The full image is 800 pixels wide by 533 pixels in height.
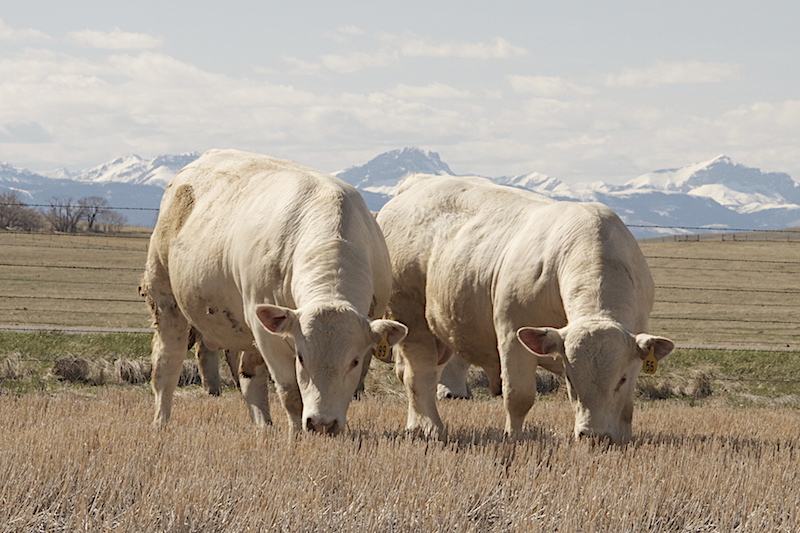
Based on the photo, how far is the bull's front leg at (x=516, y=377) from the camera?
8.57m

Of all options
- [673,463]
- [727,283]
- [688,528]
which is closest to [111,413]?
[673,463]

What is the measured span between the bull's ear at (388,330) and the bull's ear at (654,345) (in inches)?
72.1


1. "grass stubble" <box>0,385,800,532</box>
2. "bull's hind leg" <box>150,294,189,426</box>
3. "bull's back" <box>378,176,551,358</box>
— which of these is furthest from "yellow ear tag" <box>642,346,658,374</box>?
"bull's hind leg" <box>150,294,189,426</box>

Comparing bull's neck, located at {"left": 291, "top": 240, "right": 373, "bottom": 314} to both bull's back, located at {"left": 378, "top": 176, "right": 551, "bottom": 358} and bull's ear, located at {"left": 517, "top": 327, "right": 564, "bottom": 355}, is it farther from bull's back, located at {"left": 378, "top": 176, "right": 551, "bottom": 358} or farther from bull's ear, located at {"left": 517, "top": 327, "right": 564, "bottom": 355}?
bull's back, located at {"left": 378, "top": 176, "right": 551, "bottom": 358}

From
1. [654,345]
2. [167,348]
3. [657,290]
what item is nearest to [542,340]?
[654,345]

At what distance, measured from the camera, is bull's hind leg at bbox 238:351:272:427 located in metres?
9.90

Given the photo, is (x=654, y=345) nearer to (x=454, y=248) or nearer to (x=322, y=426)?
(x=322, y=426)

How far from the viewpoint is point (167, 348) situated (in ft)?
34.2

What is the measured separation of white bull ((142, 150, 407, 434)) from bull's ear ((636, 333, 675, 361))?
1832 mm

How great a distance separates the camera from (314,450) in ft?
21.9

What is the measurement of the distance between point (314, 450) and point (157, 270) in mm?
4297

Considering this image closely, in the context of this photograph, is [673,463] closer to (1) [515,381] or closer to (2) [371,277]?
(1) [515,381]

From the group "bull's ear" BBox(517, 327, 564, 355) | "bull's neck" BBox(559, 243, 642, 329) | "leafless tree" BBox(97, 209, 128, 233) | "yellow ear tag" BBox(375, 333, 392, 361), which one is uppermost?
"bull's neck" BBox(559, 243, 642, 329)

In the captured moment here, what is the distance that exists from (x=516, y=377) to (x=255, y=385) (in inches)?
112
